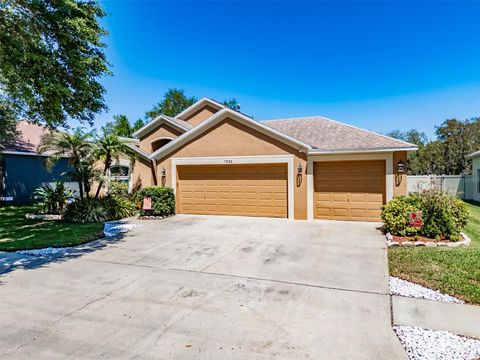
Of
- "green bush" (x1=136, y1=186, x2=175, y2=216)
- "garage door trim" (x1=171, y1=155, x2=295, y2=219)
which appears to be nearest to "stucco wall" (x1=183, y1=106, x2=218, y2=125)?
"garage door trim" (x1=171, y1=155, x2=295, y2=219)

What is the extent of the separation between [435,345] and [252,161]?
33.0 ft

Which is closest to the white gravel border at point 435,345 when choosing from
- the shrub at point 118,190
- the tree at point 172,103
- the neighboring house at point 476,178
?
the shrub at point 118,190

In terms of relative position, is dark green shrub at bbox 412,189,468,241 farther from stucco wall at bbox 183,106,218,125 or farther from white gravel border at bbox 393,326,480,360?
stucco wall at bbox 183,106,218,125

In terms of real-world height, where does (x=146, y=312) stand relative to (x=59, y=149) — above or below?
below

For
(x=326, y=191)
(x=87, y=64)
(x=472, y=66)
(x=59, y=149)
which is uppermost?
(x=472, y=66)

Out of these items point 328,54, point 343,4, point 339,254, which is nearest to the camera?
point 339,254

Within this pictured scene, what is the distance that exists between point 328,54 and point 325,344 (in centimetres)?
1650

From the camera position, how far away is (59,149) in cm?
1265

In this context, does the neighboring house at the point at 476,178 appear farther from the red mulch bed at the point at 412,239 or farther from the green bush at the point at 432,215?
the red mulch bed at the point at 412,239

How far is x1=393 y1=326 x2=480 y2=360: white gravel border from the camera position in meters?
3.37

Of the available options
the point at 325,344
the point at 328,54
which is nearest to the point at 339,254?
the point at 325,344

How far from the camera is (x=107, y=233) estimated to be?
33.5 ft

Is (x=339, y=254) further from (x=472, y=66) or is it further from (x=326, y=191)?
(x=472, y=66)

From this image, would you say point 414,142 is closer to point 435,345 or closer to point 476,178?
point 476,178
